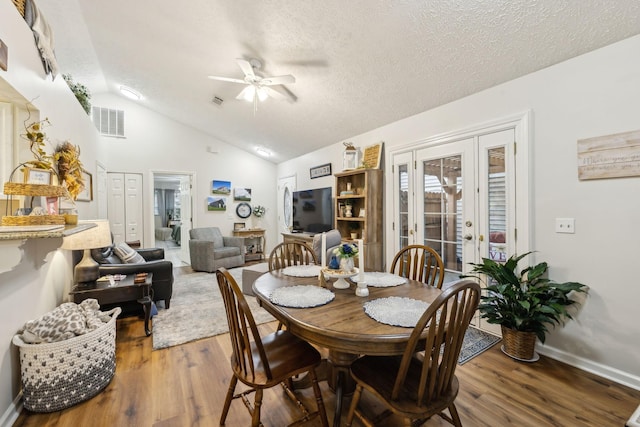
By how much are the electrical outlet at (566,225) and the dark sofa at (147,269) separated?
12.6 ft

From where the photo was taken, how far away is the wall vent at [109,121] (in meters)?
5.18

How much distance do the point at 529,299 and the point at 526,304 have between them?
0.12 meters

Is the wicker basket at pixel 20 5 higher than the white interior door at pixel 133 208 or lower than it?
higher

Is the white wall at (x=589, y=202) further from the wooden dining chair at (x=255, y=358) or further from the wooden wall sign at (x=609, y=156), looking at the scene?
the wooden dining chair at (x=255, y=358)

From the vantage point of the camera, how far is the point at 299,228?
5648 mm

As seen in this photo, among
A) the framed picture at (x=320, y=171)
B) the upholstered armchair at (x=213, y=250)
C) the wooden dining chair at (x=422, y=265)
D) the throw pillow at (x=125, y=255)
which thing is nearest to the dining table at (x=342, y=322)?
the wooden dining chair at (x=422, y=265)

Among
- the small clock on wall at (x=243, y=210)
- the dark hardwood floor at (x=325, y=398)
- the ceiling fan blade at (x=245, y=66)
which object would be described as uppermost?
the ceiling fan blade at (x=245, y=66)

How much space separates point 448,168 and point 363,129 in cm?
150

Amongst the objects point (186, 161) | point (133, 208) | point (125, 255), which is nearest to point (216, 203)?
point (186, 161)

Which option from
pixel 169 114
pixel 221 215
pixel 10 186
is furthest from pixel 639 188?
pixel 169 114

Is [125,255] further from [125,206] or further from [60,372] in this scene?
[125,206]

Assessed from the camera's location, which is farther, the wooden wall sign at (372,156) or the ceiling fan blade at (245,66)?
the wooden wall sign at (372,156)

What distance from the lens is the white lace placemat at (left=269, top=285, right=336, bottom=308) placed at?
1.47 meters

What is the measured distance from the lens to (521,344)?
217 centimetres
